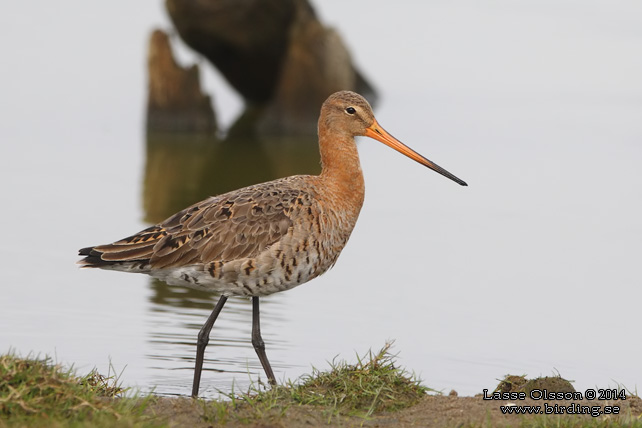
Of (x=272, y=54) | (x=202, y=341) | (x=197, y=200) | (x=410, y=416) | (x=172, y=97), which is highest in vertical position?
(x=272, y=54)

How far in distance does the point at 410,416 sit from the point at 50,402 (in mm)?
1958

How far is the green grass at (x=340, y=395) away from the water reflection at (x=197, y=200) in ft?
3.16

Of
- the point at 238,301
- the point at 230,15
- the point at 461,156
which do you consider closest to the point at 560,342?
the point at 238,301

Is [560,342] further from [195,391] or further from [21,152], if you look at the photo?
[21,152]

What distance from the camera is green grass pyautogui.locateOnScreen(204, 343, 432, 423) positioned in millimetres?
6156

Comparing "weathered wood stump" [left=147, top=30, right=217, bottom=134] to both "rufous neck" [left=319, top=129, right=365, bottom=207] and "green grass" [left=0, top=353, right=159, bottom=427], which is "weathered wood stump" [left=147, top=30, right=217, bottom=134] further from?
"green grass" [left=0, top=353, right=159, bottom=427]

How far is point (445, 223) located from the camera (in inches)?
570

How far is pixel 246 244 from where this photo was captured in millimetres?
7508

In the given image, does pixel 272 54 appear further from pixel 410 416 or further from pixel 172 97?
pixel 410 416

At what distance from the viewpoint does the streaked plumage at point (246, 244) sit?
7.49 m

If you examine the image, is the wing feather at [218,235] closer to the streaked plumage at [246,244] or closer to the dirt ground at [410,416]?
the streaked plumage at [246,244]

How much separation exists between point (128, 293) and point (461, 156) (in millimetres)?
9154

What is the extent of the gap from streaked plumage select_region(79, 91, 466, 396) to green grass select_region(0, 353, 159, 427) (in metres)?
1.62

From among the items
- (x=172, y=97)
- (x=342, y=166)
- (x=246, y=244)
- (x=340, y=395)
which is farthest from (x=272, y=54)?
(x=340, y=395)
